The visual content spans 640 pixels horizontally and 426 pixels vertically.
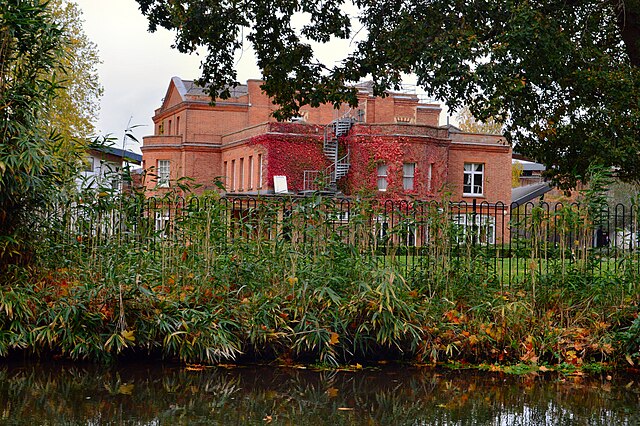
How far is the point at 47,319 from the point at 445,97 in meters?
7.04

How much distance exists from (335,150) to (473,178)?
8.09 m

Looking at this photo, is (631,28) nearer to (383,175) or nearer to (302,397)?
(302,397)

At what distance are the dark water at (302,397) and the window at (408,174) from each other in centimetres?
3225

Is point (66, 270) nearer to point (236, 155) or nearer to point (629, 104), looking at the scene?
point (629, 104)

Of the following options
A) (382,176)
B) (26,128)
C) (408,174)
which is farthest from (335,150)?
(26,128)

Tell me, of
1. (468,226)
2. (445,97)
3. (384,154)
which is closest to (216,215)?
(468,226)

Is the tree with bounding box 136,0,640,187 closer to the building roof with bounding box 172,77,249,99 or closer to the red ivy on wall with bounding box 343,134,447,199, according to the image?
the red ivy on wall with bounding box 343,134,447,199

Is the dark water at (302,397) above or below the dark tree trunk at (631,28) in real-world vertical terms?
below

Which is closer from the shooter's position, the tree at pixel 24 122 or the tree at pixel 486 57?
the tree at pixel 24 122

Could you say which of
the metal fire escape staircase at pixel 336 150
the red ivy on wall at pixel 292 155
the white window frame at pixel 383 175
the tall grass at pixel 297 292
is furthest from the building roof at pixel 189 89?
the tall grass at pixel 297 292

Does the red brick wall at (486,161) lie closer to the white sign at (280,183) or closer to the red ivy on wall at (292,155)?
the red ivy on wall at (292,155)

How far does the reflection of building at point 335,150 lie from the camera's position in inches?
1586

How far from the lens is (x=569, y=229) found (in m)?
9.40

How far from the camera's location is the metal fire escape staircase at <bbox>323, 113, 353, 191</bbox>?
4156cm
